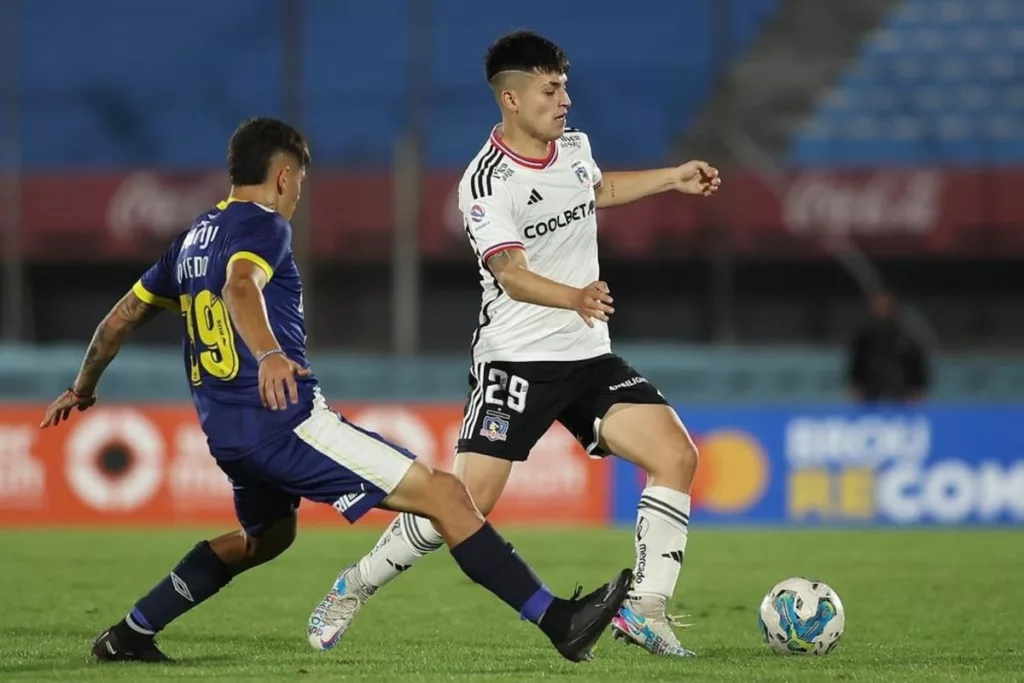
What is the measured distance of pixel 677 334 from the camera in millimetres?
19766

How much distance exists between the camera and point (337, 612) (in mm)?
6258

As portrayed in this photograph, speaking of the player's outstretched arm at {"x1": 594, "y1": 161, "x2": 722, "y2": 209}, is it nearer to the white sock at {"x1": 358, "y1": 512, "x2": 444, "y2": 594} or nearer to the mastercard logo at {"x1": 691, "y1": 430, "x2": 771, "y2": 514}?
the white sock at {"x1": 358, "y1": 512, "x2": 444, "y2": 594}

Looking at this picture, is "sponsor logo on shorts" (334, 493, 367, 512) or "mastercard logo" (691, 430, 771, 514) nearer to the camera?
"sponsor logo on shorts" (334, 493, 367, 512)

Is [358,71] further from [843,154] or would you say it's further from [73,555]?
[73,555]

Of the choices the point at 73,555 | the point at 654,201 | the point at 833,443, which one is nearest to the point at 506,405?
the point at 73,555

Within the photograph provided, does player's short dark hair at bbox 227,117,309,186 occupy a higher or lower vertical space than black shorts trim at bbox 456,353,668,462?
higher

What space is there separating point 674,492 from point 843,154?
14523 mm

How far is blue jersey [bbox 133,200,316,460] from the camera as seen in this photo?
17.6 ft

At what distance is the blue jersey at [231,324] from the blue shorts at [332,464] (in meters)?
0.05

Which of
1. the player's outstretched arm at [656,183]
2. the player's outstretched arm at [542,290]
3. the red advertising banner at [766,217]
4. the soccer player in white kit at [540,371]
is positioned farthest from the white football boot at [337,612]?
the red advertising banner at [766,217]

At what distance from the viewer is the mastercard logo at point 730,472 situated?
1438 centimetres

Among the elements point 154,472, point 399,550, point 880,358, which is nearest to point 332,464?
point 399,550

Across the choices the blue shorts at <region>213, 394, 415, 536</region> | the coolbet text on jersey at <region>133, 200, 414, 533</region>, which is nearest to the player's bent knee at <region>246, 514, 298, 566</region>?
the coolbet text on jersey at <region>133, 200, 414, 533</region>

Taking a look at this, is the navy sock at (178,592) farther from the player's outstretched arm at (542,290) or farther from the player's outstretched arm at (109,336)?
the player's outstretched arm at (542,290)
